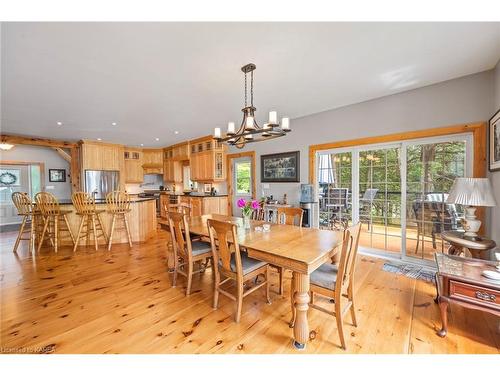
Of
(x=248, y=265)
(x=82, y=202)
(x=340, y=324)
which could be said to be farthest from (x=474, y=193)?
(x=82, y=202)

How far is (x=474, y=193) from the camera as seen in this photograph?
207cm

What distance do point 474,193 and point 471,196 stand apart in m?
0.04

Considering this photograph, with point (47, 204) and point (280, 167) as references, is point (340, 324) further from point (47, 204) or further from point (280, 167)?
point (47, 204)

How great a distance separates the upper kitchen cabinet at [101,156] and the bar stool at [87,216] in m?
2.65

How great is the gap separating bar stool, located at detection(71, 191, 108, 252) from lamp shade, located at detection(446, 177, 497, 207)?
5362mm

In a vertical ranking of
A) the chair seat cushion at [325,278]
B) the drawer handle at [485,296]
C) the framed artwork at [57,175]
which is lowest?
the drawer handle at [485,296]

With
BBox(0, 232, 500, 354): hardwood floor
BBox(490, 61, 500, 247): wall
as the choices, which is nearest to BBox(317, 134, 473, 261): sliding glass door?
BBox(490, 61, 500, 247): wall

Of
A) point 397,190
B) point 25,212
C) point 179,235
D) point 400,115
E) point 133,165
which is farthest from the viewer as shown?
point 133,165

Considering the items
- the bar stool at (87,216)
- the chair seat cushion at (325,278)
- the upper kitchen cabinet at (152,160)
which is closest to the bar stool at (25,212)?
the bar stool at (87,216)

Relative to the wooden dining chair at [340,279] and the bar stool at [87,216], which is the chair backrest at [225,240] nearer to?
the wooden dining chair at [340,279]

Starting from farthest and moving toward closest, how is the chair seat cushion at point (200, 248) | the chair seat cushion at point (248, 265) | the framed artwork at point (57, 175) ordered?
the framed artwork at point (57, 175)
the chair seat cushion at point (200, 248)
the chair seat cushion at point (248, 265)

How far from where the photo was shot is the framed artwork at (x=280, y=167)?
14.4ft

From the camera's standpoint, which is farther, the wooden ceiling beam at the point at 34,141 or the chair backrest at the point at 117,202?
the wooden ceiling beam at the point at 34,141

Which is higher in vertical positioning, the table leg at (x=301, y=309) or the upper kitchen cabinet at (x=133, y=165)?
the upper kitchen cabinet at (x=133, y=165)
